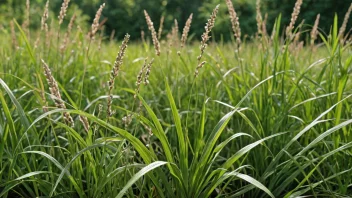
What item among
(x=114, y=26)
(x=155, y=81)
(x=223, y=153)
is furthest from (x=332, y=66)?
(x=114, y=26)

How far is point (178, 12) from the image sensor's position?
43.7 ft

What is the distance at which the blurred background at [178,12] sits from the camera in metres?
11.1

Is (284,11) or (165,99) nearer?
(165,99)

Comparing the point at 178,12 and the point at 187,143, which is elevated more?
the point at 187,143

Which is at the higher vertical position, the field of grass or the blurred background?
the field of grass

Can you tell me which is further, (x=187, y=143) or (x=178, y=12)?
(x=178, y=12)

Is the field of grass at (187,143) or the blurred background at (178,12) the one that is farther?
the blurred background at (178,12)

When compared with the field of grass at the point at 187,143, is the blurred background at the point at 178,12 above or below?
below

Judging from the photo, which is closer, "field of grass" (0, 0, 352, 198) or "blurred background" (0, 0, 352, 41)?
"field of grass" (0, 0, 352, 198)

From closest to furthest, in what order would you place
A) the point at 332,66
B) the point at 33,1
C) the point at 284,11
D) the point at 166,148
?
the point at 166,148, the point at 332,66, the point at 284,11, the point at 33,1

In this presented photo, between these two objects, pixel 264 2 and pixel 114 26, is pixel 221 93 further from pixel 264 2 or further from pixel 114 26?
pixel 114 26

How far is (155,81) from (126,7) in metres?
10.4

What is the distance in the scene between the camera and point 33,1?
1350 cm

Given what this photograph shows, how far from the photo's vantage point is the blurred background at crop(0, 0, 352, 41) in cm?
1114
